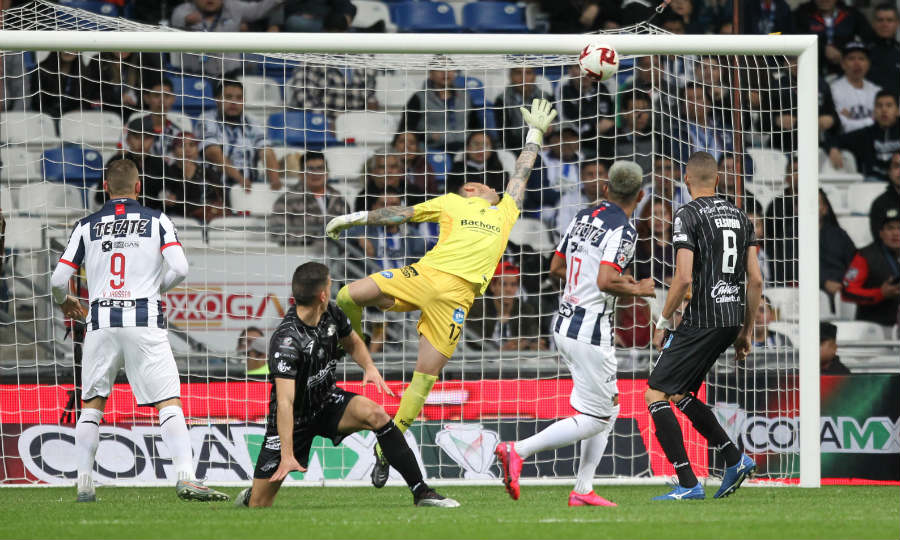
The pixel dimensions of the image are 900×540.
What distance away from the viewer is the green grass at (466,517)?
5359 millimetres

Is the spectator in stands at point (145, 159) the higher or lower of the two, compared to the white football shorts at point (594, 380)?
higher

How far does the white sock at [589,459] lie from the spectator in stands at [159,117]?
512cm

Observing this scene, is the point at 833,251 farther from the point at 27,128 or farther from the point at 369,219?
the point at 27,128

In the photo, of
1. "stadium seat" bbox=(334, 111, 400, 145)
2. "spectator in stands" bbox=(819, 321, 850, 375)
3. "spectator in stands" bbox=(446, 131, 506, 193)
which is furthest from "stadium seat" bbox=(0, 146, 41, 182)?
"spectator in stands" bbox=(819, 321, 850, 375)

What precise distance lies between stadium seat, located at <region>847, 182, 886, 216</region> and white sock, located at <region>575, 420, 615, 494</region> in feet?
22.7

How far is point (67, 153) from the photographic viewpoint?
11.8 metres

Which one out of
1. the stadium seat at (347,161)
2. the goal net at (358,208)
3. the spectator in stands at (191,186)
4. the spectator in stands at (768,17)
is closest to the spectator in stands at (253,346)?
the goal net at (358,208)

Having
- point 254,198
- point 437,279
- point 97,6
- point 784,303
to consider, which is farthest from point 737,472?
point 97,6

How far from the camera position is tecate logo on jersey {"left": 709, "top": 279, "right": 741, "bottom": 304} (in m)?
7.50

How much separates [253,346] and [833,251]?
6.00 meters

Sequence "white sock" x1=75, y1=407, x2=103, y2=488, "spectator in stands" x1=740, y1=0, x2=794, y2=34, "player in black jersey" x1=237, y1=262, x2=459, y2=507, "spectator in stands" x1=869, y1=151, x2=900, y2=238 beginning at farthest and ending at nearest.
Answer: "spectator in stands" x1=740, y1=0, x2=794, y2=34, "spectator in stands" x1=869, y1=151, x2=900, y2=238, "white sock" x1=75, y1=407, x2=103, y2=488, "player in black jersey" x1=237, y1=262, x2=459, y2=507

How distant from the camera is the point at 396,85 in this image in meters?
12.3

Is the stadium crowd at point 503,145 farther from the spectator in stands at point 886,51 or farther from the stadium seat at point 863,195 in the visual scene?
the spectator in stands at point 886,51

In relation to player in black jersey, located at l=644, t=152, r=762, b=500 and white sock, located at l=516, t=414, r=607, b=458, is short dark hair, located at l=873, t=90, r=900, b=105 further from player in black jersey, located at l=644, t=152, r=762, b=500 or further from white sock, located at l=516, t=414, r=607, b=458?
white sock, located at l=516, t=414, r=607, b=458
